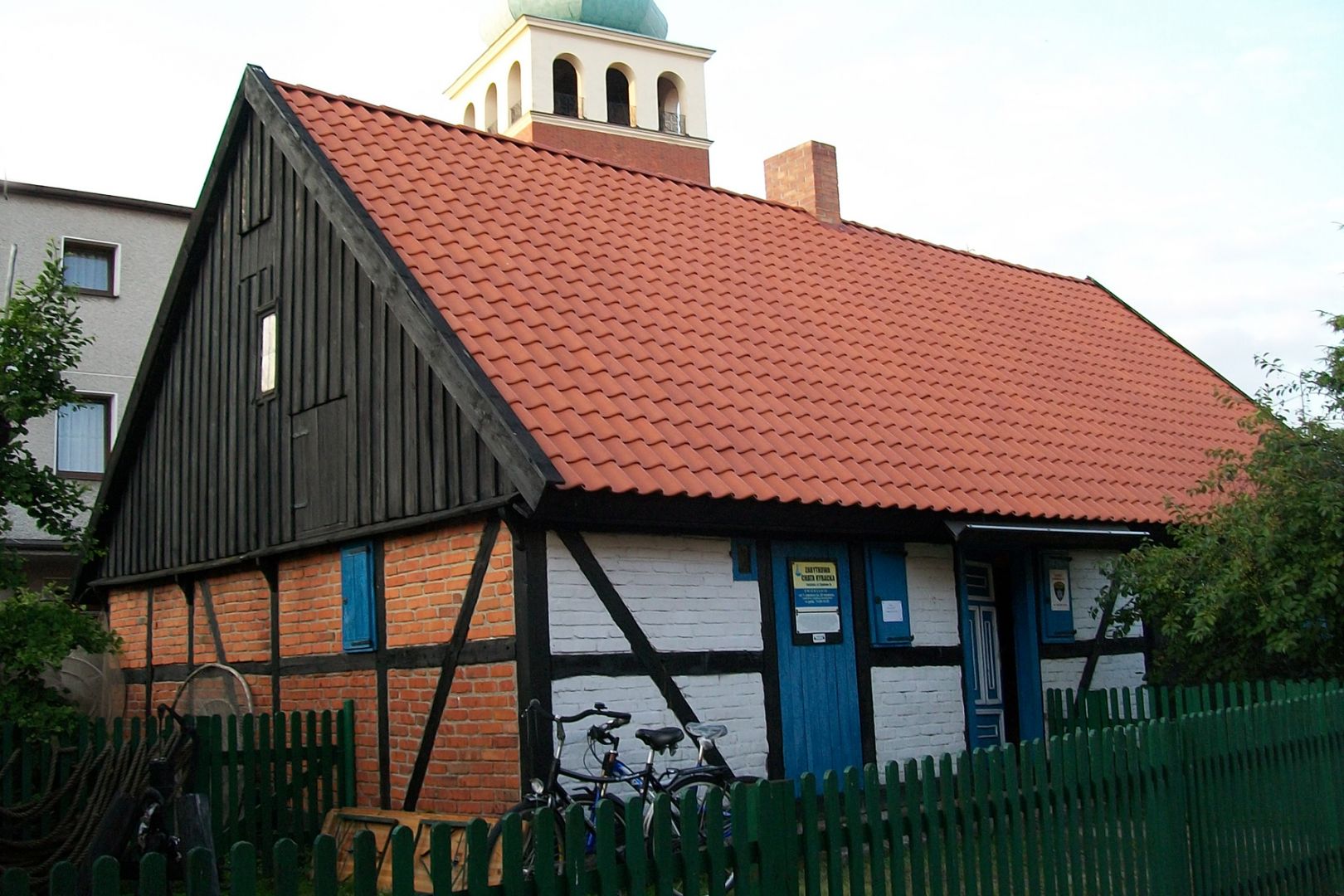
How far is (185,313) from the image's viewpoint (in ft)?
46.3

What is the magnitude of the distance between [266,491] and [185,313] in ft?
10.1

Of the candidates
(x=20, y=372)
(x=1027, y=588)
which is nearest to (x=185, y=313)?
(x=20, y=372)

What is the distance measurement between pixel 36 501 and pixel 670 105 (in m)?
31.9

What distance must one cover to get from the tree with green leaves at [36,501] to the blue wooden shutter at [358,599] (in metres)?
2.34

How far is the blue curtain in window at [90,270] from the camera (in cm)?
2386

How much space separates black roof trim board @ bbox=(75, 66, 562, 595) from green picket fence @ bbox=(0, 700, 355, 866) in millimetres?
2829

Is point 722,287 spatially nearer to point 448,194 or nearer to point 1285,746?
point 448,194

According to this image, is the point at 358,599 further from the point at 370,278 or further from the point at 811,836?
the point at 811,836

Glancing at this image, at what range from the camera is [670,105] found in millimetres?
41344

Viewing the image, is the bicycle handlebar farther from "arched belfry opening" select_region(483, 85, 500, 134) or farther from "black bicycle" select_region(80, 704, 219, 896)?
"arched belfry opening" select_region(483, 85, 500, 134)

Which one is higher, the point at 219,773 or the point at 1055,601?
the point at 1055,601

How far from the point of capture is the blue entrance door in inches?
397

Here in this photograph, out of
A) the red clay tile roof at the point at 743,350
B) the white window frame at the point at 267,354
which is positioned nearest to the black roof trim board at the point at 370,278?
the red clay tile roof at the point at 743,350

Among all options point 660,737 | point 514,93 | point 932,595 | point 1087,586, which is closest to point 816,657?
point 932,595
